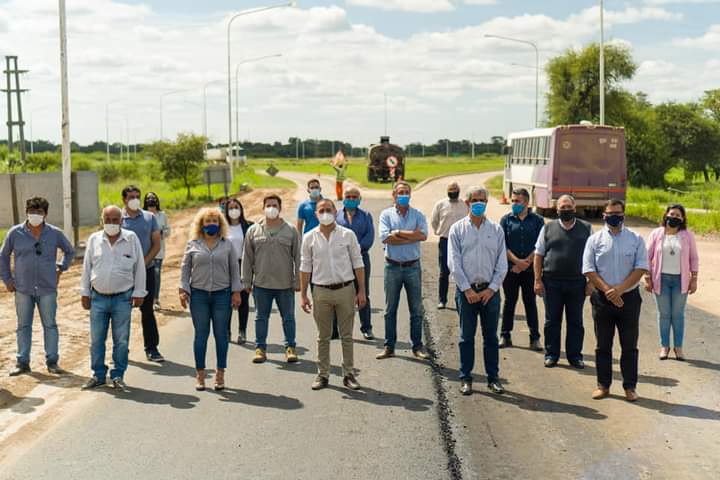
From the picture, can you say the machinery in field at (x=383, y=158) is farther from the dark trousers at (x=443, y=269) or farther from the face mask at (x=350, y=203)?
the face mask at (x=350, y=203)

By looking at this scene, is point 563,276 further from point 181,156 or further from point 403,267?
point 181,156

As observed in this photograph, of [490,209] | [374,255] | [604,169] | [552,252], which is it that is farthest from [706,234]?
[552,252]

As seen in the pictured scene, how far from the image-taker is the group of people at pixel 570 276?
8461 millimetres

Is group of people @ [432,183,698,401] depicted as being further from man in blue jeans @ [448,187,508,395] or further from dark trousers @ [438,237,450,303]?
dark trousers @ [438,237,450,303]

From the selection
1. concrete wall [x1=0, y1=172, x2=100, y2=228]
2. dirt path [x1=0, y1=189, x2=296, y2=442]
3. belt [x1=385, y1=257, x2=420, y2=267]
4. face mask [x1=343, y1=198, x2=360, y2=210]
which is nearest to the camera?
dirt path [x1=0, y1=189, x2=296, y2=442]

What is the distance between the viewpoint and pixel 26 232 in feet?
31.2

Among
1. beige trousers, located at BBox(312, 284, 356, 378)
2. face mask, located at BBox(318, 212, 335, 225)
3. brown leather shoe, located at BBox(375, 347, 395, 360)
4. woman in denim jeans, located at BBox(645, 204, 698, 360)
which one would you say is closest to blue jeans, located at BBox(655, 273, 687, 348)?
woman in denim jeans, located at BBox(645, 204, 698, 360)

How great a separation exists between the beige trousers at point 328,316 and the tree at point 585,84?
5370cm

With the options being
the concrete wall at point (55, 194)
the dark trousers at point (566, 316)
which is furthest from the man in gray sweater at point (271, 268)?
the concrete wall at point (55, 194)

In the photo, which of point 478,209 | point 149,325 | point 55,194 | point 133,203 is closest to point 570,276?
point 478,209

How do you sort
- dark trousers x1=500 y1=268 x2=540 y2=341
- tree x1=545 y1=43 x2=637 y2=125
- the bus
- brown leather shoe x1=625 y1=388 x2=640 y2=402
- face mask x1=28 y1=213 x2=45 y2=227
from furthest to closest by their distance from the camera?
tree x1=545 y1=43 x2=637 y2=125, the bus, dark trousers x1=500 y1=268 x2=540 y2=341, face mask x1=28 y1=213 x2=45 y2=227, brown leather shoe x1=625 y1=388 x2=640 y2=402

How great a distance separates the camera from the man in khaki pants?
8667 millimetres

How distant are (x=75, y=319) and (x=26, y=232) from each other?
3901 mm

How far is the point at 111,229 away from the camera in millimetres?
8789
